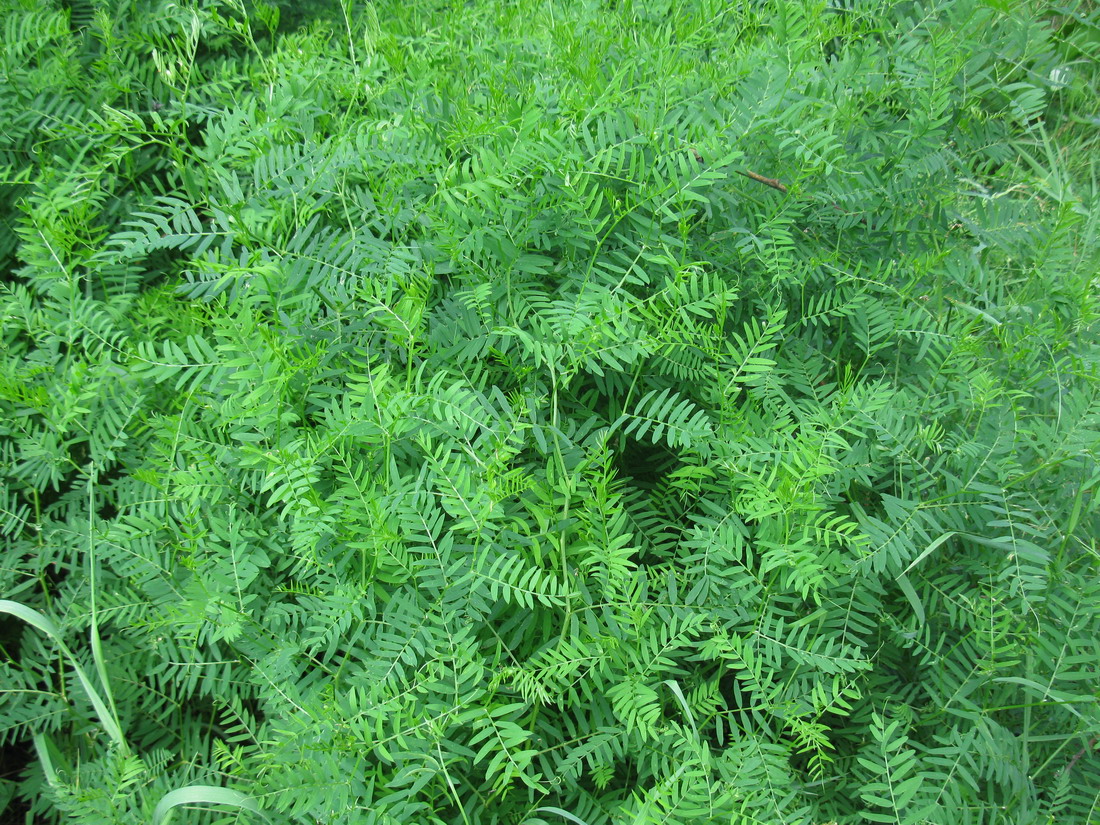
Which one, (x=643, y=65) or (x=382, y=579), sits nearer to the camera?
(x=382, y=579)

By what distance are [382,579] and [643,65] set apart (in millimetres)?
1054

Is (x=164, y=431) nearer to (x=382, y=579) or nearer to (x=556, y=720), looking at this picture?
(x=382, y=579)

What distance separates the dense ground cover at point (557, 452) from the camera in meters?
1.21

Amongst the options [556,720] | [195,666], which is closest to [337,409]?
[195,666]

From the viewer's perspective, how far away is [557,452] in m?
1.28

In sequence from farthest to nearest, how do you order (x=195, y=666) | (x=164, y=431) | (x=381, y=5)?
(x=381, y=5), (x=164, y=431), (x=195, y=666)

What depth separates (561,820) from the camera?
122cm

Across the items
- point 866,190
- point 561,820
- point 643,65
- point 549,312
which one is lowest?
point 561,820

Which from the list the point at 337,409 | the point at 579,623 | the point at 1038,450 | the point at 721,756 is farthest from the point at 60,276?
the point at 1038,450

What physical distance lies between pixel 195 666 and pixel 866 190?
56.2 inches

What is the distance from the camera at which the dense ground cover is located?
121 centimetres

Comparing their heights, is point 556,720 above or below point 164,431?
below

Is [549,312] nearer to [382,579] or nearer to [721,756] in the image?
[382,579]

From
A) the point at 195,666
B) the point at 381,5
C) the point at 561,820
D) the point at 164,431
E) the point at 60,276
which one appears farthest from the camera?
the point at 381,5
